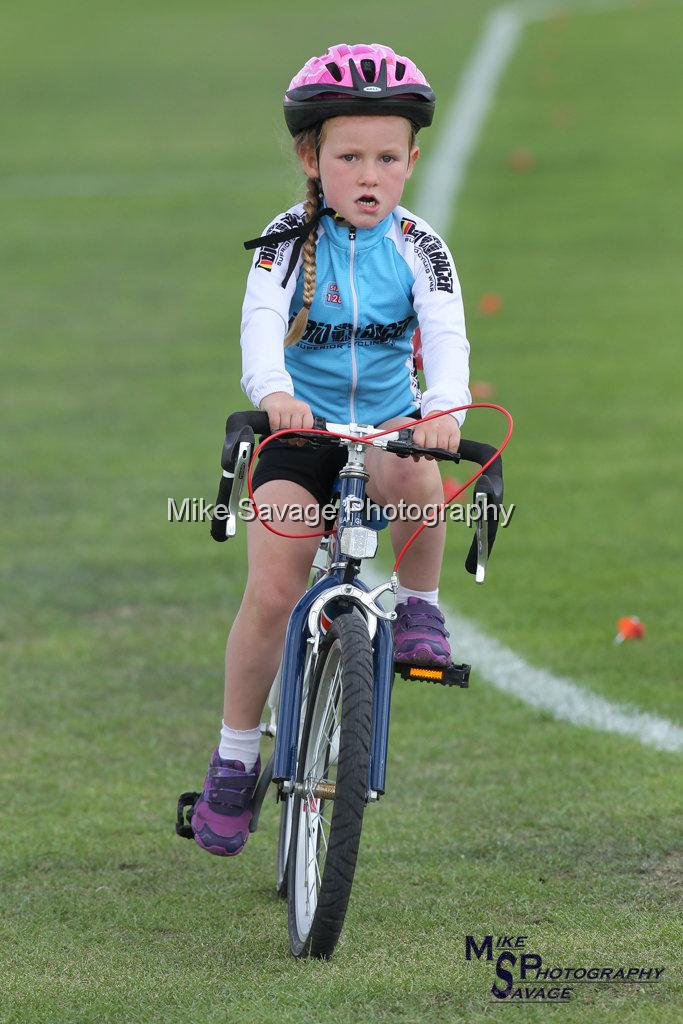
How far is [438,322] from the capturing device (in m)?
4.24

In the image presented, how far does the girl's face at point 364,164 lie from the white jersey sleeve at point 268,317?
17 centimetres

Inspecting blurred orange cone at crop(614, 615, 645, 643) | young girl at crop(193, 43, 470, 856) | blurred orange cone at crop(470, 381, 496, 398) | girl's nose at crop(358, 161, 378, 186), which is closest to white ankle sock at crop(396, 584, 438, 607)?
young girl at crop(193, 43, 470, 856)

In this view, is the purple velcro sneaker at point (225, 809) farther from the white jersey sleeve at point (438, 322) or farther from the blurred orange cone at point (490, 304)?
the blurred orange cone at point (490, 304)

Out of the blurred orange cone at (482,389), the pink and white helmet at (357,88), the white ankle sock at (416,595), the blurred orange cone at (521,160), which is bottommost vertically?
the white ankle sock at (416,595)

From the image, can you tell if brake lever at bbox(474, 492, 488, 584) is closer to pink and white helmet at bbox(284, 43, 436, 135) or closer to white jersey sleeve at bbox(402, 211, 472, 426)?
white jersey sleeve at bbox(402, 211, 472, 426)

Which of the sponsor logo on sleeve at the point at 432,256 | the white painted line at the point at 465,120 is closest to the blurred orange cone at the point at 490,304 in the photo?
the white painted line at the point at 465,120

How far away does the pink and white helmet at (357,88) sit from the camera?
13.6 feet

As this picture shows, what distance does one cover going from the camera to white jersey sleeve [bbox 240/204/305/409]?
4070 mm

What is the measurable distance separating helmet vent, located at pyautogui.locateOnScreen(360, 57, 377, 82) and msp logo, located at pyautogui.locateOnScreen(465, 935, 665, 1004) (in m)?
2.15

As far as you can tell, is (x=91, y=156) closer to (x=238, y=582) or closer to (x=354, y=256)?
(x=238, y=582)

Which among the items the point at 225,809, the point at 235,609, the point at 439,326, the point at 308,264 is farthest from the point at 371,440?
the point at 235,609

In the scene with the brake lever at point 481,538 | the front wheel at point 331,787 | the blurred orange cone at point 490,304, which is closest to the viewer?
the front wheel at point 331,787

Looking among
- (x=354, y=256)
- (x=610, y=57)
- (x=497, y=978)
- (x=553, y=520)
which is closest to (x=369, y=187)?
(x=354, y=256)

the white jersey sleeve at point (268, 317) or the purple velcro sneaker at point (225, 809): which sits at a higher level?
the white jersey sleeve at point (268, 317)
